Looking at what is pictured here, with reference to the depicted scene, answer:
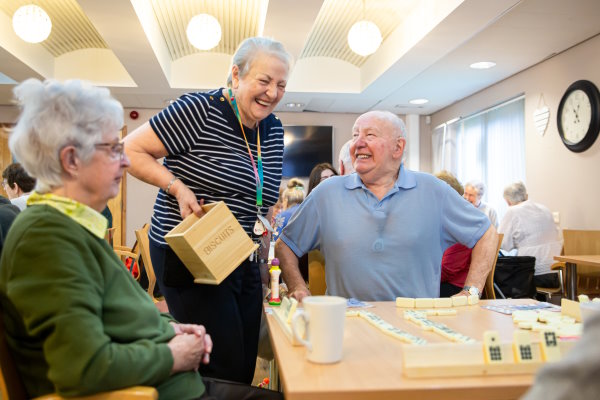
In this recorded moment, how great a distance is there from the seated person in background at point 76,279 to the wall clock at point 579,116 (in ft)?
16.1

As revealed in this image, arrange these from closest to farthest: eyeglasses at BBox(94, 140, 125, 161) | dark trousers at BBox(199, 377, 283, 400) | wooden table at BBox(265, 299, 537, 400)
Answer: wooden table at BBox(265, 299, 537, 400) < eyeglasses at BBox(94, 140, 125, 161) < dark trousers at BBox(199, 377, 283, 400)

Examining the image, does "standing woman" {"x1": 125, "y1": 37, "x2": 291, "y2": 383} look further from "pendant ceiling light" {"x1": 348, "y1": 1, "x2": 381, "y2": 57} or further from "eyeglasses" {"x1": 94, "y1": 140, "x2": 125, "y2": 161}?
"pendant ceiling light" {"x1": 348, "y1": 1, "x2": 381, "y2": 57}

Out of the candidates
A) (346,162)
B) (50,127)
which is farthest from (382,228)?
(50,127)

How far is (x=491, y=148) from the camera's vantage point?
7.17 metres

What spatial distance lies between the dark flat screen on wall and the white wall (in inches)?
121

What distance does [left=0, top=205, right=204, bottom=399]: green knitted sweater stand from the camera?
95 cm

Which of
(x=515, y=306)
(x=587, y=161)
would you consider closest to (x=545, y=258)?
(x=587, y=161)

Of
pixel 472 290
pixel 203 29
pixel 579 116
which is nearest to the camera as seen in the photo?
pixel 472 290

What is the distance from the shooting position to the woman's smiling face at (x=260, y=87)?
5.66ft

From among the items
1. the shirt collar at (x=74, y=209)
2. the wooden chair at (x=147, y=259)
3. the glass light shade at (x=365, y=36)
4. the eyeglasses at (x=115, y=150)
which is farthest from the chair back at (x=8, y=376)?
the glass light shade at (x=365, y=36)

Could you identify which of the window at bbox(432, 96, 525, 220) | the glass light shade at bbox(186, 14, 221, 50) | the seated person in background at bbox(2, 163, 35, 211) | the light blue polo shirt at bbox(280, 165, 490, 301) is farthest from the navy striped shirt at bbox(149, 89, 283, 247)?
the window at bbox(432, 96, 525, 220)

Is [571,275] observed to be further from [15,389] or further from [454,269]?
[15,389]

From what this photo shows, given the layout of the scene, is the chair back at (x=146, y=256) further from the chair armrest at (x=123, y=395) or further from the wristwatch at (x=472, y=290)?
the chair armrest at (x=123, y=395)

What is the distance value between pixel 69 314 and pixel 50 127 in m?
0.39
